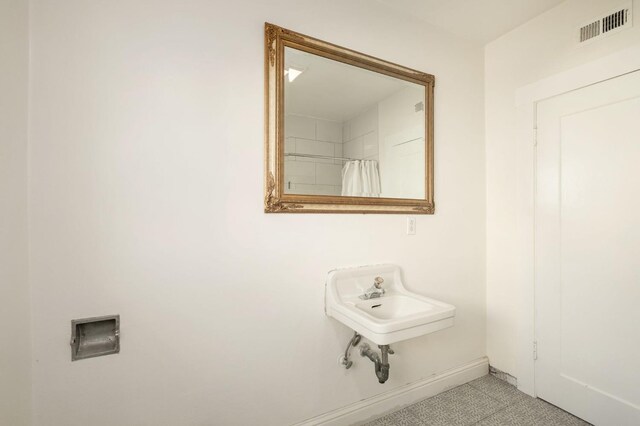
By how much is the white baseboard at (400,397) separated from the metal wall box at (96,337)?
0.99 meters

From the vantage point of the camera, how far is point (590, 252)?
1.67 m

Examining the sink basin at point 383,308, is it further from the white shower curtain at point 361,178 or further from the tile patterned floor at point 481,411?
the tile patterned floor at point 481,411

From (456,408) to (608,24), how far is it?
7.62ft

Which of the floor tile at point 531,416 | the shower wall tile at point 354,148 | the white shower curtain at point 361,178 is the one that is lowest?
the floor tile at point 531,416

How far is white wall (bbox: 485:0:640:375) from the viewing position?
1.81 m

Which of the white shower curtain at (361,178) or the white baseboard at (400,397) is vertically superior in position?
the white shower curtain at (361,178)

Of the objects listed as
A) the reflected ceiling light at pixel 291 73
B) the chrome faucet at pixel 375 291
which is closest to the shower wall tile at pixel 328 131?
the reflected ceiling light at pixel 291 73

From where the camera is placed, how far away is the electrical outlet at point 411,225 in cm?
188

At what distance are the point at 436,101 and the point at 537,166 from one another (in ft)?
2.53

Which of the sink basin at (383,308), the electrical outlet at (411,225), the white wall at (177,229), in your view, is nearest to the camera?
the white wall at (177,229)

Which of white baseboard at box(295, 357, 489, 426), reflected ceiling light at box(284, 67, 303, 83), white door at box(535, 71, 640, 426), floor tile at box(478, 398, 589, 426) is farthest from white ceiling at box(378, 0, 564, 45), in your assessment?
floor tile at box(478, 398, 589, 426)

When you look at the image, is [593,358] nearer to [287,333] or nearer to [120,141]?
[287,333]

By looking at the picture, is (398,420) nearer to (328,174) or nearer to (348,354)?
(348,354)

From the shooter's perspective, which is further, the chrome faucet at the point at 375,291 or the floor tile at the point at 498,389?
the floor tile at the point at 498,389
